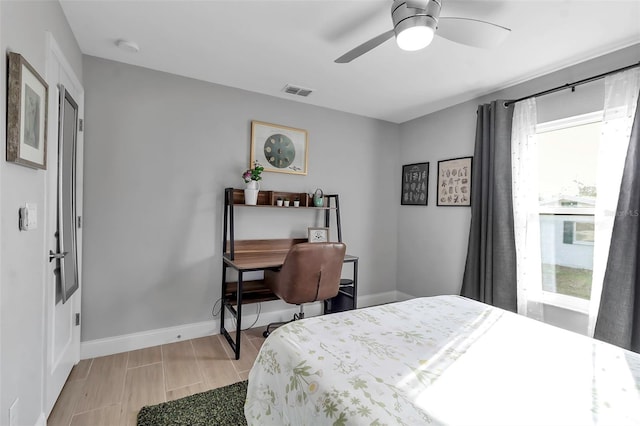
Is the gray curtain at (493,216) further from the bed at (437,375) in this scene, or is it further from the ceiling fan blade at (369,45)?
the ceiling fan blade at (369,45)

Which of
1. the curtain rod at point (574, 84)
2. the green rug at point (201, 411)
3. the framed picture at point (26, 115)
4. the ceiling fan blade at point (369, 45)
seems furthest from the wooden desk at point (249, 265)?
the curtain rod at point (574, 84)

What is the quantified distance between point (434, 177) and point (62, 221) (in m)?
3.45

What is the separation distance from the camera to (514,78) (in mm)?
2637

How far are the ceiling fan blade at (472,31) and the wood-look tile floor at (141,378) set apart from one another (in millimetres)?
2587

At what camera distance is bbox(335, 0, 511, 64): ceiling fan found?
4.88 feet

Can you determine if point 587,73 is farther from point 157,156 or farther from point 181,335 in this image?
point 181,335

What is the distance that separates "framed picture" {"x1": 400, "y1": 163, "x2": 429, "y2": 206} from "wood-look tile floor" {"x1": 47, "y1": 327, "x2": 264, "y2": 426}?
247 cm

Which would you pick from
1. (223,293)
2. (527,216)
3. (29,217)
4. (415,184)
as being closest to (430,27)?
(527,216)

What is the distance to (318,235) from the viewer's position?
331 cm

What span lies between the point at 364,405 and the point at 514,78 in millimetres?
2939

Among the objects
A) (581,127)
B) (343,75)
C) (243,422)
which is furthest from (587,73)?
(243,422)

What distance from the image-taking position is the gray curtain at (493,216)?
2.71 metres

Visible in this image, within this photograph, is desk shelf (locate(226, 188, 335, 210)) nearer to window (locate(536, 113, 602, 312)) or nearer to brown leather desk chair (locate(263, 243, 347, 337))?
brown leather desk chair (locate(263, 243, 347, 337))

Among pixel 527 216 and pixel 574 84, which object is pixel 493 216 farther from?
pixel 574 84
